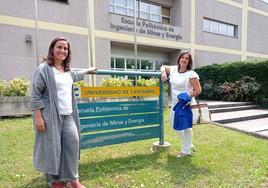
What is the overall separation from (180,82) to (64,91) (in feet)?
7.03

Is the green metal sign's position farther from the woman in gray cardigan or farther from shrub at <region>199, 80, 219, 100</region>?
shrub at <region>199, 80, 219, 100</region>

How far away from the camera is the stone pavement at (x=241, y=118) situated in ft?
26.4

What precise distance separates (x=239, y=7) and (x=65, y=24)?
A: 15.7 metres

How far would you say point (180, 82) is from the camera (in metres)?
4.75

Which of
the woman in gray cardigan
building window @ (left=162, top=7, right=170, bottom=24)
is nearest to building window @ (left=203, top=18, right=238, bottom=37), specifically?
building window @ (left=162, top=7, right=170, bottom=24)

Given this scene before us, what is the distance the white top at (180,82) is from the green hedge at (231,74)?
10.0 metres

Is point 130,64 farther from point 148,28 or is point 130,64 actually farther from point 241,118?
point 241,118

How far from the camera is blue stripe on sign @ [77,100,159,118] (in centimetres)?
429

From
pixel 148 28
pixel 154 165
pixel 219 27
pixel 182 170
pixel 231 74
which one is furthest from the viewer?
pixel 219 27

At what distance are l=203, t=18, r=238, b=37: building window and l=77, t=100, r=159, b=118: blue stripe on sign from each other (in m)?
16.9

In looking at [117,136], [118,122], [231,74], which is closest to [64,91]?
[118,122]

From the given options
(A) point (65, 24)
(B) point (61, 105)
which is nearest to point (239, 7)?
(A) point (65, 24)

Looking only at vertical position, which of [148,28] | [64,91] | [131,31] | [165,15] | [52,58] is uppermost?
[165,15]

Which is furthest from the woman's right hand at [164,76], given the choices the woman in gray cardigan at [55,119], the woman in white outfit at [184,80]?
the woman in gray cardigan at [55,119]
